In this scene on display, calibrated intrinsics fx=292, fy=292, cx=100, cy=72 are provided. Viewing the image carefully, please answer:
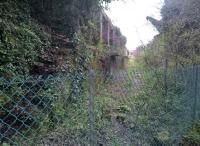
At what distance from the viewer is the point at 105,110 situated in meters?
3.14

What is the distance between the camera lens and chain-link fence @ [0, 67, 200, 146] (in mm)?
2523

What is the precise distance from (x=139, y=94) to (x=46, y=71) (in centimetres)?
323

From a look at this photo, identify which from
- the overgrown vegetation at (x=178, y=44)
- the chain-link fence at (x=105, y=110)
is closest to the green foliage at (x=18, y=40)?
the chain-link fence at (x=105, y=110)

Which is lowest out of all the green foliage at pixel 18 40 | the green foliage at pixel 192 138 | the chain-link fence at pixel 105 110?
the green foliage at pixel 192 138

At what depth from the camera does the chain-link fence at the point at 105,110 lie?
99.3 inches

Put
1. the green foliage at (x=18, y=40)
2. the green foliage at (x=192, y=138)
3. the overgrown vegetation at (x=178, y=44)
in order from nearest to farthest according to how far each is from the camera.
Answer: the green foliage at (x=192, y=138) < the green foliage at (x=18, y=40) < the overgrown vegetation at (x=178, y=44)

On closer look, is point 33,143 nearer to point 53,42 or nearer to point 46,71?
point 46,71

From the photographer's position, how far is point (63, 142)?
8.32 feet

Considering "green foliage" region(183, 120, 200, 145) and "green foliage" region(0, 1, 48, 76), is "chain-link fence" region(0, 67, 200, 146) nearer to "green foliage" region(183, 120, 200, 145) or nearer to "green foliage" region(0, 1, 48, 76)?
"green foliage" region(183, 120, 200, 145)

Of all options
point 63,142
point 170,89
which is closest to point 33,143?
point 63,142

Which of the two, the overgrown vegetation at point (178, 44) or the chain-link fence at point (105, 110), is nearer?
the chain-link fence at point (105, 110)

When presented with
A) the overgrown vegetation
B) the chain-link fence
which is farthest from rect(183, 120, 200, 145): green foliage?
the overgrown vegetation

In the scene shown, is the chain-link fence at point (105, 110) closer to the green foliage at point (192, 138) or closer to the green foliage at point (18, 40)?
the green foliage at point (192, 138)

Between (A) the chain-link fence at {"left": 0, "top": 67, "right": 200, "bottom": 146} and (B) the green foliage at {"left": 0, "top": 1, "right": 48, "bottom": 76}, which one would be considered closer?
(A) the chain-link fence at {"left": 0, "top": 67, "right": 200, "bottom": 146}
